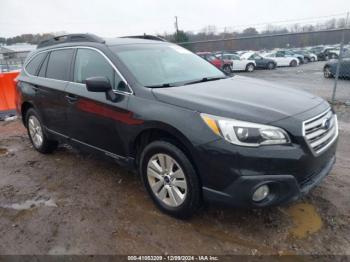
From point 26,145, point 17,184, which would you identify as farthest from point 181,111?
point 26,145

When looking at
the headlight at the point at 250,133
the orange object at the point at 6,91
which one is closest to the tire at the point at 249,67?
the orange object at the point at 6,91

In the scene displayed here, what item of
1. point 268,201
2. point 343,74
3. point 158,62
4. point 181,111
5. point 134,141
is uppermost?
point 158,62

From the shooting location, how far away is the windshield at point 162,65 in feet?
11.2

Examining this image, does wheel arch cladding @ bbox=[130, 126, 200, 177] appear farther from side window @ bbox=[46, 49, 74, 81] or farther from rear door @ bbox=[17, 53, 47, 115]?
rear door @ bbox=[17, 53, 47, 115]

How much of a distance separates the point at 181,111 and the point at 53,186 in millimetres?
2220

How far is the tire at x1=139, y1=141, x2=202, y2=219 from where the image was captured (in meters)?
2.83

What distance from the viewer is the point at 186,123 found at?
2752mm

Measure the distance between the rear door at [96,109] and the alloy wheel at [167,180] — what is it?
491mm

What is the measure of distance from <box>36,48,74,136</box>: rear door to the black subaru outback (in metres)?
0.02

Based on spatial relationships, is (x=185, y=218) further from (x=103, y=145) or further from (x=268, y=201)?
(x=103, y=145)

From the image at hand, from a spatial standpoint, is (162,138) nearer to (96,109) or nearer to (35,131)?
(96,109)

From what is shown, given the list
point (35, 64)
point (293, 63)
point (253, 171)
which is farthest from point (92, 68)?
point (293, 63)

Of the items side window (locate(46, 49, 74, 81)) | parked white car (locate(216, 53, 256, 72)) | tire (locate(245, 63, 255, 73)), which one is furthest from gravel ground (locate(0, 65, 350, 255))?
tire (locate(245, 63, 255, 73))

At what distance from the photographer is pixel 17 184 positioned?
4211 mm
